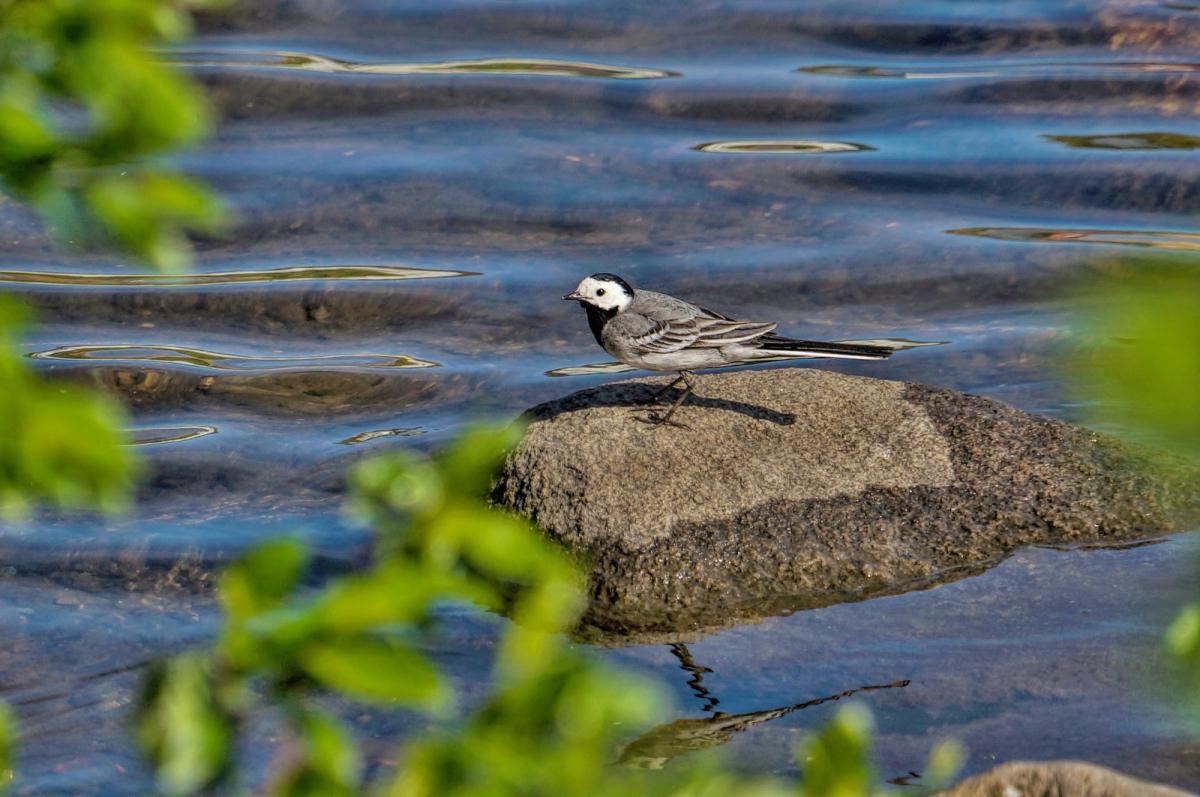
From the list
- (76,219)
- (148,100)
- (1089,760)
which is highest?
(148,100)

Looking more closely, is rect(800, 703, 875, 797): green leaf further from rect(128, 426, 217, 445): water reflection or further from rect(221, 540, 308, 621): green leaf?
rect(128, 426, 217, 445): water reflection

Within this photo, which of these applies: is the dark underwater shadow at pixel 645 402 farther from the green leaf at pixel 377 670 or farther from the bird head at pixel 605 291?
the green leaf at pixel 377 670

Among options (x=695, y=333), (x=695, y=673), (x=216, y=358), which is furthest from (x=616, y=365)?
(x=695, y=673)

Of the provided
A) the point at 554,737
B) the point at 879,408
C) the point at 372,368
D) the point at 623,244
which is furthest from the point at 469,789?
the point at 623,244

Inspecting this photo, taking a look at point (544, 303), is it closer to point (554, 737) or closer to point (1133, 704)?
point (1133, 704)

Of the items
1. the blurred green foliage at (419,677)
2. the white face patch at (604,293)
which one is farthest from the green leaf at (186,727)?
the white face patch at (604,293)

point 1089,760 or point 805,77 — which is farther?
point 805,77

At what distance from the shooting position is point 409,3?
1568cm

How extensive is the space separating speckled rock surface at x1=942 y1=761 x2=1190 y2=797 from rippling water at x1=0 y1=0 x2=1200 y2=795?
169 centimetres

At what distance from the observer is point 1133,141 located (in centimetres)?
1318

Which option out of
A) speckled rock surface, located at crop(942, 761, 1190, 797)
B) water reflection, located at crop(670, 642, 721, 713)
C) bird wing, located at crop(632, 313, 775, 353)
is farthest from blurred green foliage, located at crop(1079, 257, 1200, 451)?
bird wing, located at crop(632, 313, 775, 353)

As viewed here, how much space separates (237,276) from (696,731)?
670cm

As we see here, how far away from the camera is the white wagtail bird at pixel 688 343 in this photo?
25.6 ft

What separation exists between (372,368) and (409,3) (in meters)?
6.75
